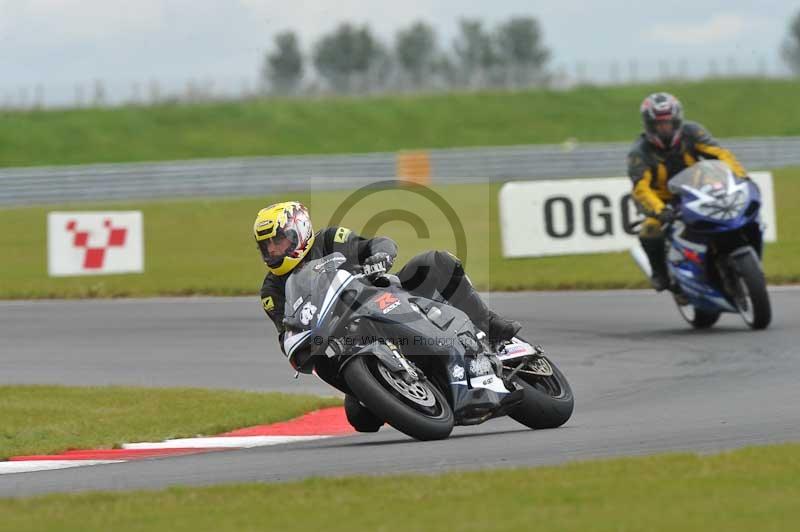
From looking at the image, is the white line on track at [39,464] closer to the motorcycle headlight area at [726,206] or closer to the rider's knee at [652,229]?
the motorcycle headlight area at [726,206]

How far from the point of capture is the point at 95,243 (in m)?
19.7

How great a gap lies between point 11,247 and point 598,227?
1137cm

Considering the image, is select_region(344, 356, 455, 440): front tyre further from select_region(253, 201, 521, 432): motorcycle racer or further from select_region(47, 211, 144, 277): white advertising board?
select_region(47, 211, 144, 277): white advertising board

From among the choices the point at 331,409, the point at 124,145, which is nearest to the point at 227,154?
the point at 124,145

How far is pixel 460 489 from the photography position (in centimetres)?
602

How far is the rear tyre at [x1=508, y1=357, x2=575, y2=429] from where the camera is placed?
8445 millimetres

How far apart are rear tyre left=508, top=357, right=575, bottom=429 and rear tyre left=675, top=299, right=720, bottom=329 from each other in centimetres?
521

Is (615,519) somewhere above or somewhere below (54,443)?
above

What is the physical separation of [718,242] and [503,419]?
13.2 feet

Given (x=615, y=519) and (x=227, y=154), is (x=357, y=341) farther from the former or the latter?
→ (x=227, y=154)

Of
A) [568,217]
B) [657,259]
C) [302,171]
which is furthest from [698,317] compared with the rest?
[302,171]

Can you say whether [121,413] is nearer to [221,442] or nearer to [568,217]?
[221,442]

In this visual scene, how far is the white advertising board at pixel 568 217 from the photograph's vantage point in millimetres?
19484

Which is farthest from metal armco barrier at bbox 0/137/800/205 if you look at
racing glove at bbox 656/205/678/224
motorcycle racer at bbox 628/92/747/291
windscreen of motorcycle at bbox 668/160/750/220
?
windscreen of motorcycle at bbox 668/160/750/220
